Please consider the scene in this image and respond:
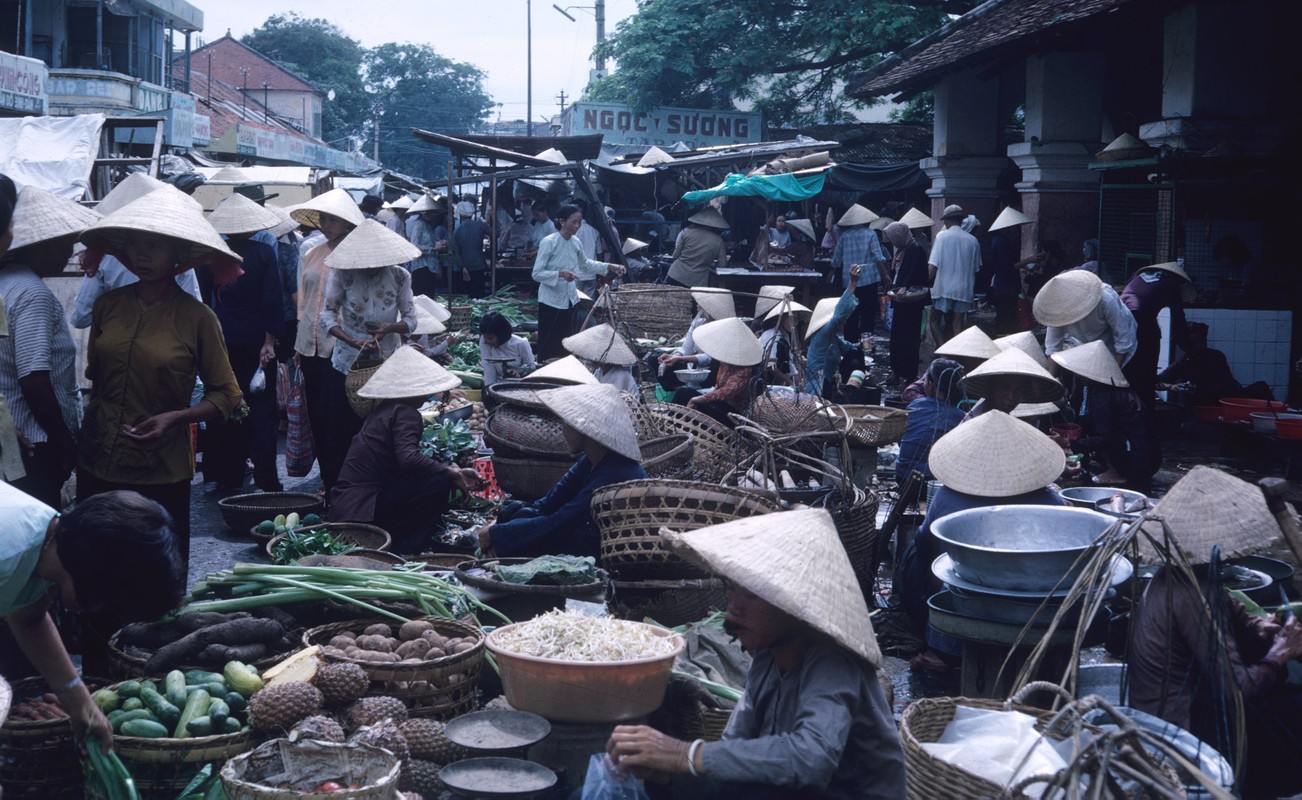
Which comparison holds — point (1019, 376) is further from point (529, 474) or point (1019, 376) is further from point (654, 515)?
point (529, 474)

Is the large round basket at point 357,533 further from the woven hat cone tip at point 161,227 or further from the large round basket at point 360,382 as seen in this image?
the woven hat cone tip at point 161,227

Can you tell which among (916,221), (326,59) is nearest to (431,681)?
(916,221)

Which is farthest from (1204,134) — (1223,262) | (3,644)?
(3,644)

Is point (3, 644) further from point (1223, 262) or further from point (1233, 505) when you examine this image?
point (1223, 262)

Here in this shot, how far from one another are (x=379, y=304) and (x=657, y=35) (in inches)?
964

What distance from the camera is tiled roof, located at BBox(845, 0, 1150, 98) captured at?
981 centimetres

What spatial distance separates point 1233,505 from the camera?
369cm

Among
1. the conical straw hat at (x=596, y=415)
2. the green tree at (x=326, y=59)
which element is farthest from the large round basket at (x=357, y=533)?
the green tree at (x=326, y=59)

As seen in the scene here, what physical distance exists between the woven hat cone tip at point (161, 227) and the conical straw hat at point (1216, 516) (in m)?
3.62

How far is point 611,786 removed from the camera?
2936 mm

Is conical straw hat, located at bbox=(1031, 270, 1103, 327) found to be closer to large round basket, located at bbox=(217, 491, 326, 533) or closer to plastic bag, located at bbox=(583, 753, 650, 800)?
large round basket, located at bbox=(217, 491, 326, 533)

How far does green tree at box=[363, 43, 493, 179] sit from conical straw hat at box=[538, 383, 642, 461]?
6835 centimetres

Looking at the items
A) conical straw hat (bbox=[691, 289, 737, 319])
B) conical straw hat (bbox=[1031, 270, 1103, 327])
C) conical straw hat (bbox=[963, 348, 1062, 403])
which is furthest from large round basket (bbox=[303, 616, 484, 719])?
conical straw hat (bbox=[691, 289, 737, 319])

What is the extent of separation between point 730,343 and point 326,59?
221 ft
